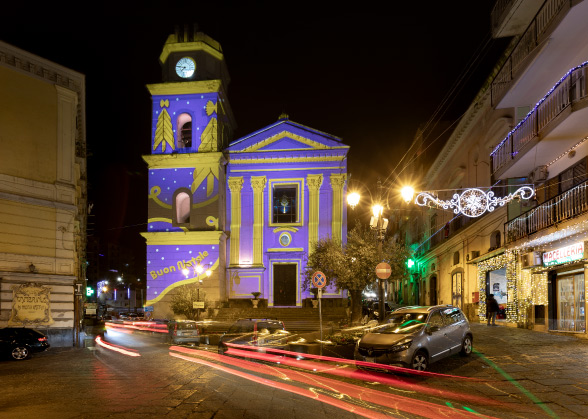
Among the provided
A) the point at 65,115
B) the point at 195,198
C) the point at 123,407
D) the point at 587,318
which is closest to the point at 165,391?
the point at 123,407

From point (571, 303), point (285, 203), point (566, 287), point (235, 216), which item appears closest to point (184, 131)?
point (235, 216)

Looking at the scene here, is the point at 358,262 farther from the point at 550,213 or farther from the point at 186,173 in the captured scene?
the point at 186,173

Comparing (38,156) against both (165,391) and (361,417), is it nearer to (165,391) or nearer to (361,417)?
(165,391)

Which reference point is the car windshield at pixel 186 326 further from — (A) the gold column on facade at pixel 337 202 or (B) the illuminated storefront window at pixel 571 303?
(A) the gold column on facade at pixel 337 202

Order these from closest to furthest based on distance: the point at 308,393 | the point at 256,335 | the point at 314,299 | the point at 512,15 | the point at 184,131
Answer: the point at 308,393 → the point at 256,335 → the point at 512,15 → the point at 314,299 → the point at 184,131

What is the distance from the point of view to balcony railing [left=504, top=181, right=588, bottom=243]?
15.8 m

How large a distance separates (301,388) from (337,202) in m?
30.7

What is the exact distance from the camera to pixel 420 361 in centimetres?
1227

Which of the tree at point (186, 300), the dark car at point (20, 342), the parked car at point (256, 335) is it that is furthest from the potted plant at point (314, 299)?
the dark car at point (20, 342)

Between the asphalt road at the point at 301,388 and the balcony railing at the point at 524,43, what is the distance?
9359 mm

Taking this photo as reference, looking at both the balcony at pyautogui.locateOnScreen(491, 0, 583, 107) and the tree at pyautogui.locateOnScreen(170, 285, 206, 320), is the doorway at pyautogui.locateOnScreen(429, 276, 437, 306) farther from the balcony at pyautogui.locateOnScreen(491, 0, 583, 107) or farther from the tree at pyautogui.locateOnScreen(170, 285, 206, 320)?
the balcony at pyautogui.locateOnScreen(491, 0, 583, 107)

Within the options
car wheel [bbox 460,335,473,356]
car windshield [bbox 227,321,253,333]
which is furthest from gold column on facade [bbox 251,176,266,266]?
car wheel [bbox 460,335,473,356]

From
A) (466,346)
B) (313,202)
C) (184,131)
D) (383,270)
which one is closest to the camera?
(466,346)

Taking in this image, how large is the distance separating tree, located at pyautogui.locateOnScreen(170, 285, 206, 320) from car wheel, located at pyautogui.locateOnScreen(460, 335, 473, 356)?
24145 mm
